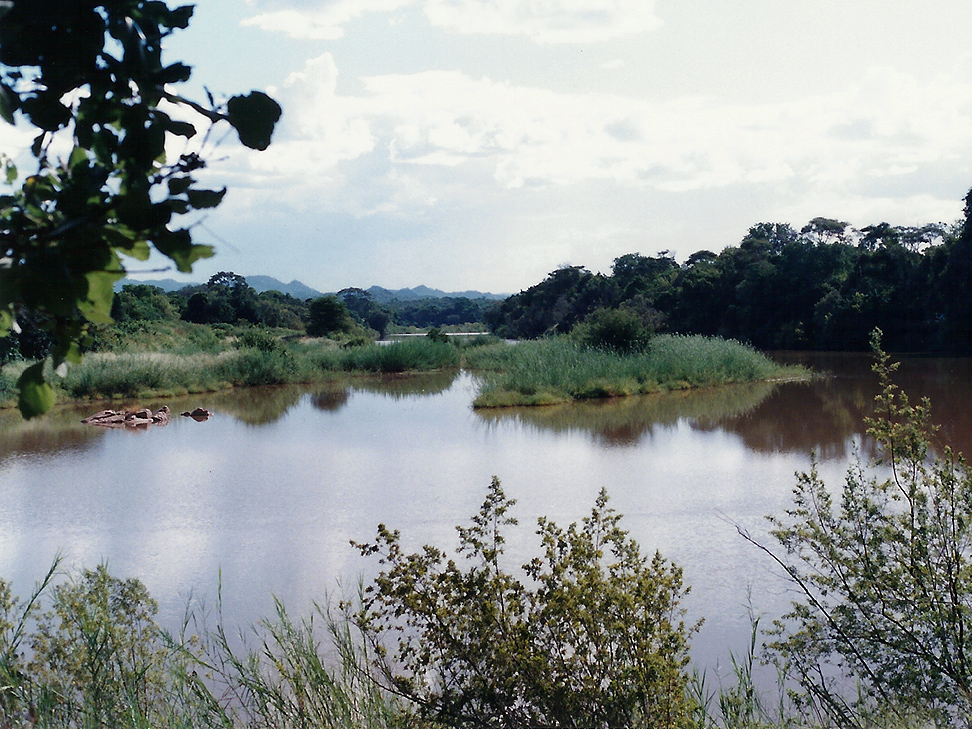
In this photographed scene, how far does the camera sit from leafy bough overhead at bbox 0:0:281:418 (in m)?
1.01

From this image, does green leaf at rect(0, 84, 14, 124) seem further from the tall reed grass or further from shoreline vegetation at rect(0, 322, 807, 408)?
shoreline vegetation at rect(0, 322, 807, 408)

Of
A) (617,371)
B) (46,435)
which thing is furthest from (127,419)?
(617,371)

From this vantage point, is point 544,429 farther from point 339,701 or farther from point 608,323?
point 339,701

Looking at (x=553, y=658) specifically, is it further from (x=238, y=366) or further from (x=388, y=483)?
(x=238, y=366)

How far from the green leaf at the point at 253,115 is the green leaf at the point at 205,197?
10cm

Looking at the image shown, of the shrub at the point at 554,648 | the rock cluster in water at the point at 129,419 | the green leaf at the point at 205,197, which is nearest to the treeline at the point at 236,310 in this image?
the rock cluster in water at the point at 129,419

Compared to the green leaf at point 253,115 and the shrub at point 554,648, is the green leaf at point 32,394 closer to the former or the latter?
the green leaf at point 253,115

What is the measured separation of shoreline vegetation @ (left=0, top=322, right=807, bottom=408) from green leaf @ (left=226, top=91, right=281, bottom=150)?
529 inches

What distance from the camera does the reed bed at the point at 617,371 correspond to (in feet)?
50.8

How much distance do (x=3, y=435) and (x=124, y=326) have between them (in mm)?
13457

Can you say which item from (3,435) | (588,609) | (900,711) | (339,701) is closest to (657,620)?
(588,609)

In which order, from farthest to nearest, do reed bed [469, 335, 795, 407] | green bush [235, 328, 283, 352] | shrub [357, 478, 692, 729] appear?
green bush [235, 328, 283, 352] → reed bed [469, 335, 795, 407] → shrub [357, 478, 692, 729]

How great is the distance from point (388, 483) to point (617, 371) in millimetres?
8917

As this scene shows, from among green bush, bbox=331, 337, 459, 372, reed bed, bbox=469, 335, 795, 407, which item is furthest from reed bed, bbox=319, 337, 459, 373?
reed bed, bbox=469, 335, 795, 407
